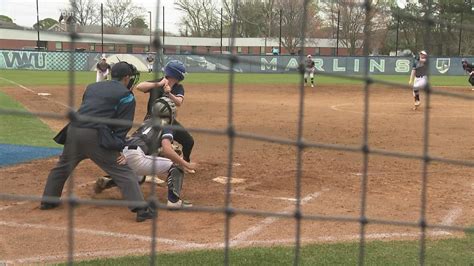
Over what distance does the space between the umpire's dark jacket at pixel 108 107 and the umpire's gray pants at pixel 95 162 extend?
0.29ft

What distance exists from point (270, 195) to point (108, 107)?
216 cm

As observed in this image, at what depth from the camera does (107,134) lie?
4.80 meters

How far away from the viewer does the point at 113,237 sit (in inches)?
186

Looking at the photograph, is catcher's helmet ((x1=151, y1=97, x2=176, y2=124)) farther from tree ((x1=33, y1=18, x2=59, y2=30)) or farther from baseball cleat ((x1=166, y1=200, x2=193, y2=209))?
tree ((x1=33, y1=18, x2=59, y2=30))

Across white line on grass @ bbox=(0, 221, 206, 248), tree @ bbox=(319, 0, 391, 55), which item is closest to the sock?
white line on grass @ bbox=(0, 221, 206, 248)

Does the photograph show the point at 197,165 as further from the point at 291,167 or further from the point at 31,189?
the point at 31,189

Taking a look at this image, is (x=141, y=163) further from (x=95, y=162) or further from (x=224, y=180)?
(x=224, y=180)

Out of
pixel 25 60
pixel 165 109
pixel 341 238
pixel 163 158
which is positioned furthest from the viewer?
pixel 25 60

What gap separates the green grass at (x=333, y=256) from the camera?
4066 mm

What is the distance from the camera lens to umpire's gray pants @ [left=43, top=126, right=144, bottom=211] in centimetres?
483

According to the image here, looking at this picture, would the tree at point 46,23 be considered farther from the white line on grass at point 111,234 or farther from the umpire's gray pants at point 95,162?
the white line on grass at point 111,234

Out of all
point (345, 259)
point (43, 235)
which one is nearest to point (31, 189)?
point (43, 235)

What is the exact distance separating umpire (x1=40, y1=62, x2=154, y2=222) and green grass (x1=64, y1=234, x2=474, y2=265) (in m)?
1.11

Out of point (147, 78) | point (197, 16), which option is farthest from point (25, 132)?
point (147, 78)
